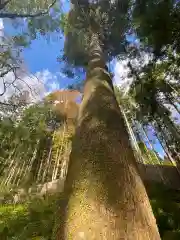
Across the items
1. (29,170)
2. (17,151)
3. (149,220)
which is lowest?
(149,220)

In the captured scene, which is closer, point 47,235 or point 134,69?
point 47,235

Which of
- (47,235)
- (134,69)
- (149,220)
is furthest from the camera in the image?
(134,69)

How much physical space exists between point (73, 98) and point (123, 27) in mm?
5256

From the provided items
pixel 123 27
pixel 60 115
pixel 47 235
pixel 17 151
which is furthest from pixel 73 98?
pixel 47 235

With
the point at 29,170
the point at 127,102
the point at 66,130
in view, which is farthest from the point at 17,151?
the point at 127,102

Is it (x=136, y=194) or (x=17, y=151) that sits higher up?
(x=17, y=151)

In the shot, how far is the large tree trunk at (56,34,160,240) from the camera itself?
145 centimetres

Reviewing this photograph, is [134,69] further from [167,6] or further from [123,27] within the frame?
[167,6]

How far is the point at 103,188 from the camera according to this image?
5.50ft

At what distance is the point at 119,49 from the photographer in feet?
32.0

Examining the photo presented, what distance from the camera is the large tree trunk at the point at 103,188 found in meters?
1.45

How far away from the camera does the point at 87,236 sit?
4.56 ft

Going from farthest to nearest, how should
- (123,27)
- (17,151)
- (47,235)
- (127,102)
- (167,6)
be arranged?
(127,102), (17,151), (123,27), (167,6), (47,235)

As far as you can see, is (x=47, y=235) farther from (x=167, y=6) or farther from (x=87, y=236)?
(x=167, y=6)
